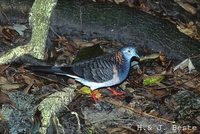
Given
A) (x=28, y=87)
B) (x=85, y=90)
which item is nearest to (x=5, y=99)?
(x=28, y=87)

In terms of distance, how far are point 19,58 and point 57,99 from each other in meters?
1.15

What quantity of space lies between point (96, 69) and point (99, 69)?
0.04 metres

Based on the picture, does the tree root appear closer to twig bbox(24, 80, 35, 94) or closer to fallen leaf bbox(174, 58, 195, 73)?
twig bbox(24, 80, 35, 94)

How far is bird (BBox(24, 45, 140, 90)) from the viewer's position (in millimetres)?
6688

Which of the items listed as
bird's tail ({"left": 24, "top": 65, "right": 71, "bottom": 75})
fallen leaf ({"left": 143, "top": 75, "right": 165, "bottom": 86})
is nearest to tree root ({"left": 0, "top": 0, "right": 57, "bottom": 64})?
bird's tail ({"left": 24, "top": 65, "right": 71, "bottom": 75})

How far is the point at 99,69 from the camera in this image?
22.4ft

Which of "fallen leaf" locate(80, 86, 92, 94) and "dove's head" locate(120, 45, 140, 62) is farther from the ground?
"dove's head" locate(120, 45, 140, 62)

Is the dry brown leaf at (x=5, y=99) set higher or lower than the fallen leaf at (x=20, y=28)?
lower

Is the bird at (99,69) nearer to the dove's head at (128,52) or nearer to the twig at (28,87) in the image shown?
the dove's head at (128,52)

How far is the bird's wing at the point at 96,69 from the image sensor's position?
6734mm

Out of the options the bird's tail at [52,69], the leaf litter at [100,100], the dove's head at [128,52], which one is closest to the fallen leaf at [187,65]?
the leaf litter at [100,100]

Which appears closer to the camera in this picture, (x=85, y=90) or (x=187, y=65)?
(x=85, y=90)

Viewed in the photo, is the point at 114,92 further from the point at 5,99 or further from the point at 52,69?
the point at 5,99

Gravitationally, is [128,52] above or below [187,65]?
above
